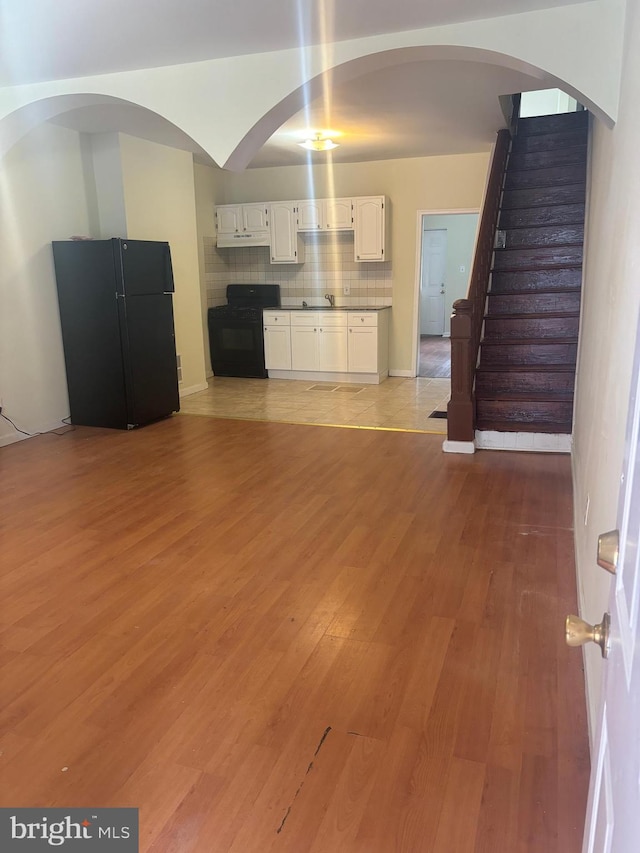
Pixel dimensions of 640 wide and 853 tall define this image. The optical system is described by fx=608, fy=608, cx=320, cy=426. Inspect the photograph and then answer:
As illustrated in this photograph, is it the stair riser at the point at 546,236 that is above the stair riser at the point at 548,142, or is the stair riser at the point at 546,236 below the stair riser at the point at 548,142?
below

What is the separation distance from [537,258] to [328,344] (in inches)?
113

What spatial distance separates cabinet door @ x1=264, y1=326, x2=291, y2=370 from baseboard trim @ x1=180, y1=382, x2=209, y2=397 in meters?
0.94

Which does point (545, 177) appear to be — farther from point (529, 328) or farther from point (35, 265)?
point (35, 265)

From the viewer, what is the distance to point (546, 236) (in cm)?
537

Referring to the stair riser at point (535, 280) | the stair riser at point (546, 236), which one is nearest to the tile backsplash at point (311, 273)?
the stair riser at point (546, 236)

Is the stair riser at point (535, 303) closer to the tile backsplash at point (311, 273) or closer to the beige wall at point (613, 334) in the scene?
the beige wall at point (613, 334)

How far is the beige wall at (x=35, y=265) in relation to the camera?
16.5ft

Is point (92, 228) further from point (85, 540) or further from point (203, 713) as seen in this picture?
point (203, 713)

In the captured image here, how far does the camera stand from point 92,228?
579 cm

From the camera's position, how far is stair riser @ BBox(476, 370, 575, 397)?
4.73 m

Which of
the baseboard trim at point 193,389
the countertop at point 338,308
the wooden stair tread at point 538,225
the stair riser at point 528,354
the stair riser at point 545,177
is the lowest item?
the baseboard trim at point 193,389

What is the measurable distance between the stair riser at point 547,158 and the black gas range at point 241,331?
3.39 meters

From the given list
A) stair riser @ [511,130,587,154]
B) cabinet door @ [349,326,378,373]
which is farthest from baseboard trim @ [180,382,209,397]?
stair riser @ [511,130,587,154]

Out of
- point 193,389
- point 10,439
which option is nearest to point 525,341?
point 193,389
